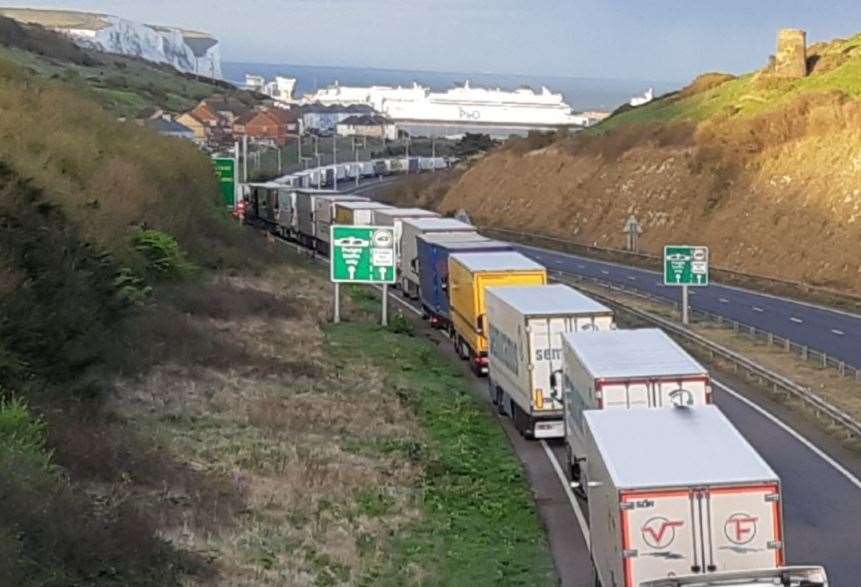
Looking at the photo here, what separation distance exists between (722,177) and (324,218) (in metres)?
23.2

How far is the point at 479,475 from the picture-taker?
24.2 meters

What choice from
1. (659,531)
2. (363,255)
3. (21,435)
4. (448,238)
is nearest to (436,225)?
(448,238)

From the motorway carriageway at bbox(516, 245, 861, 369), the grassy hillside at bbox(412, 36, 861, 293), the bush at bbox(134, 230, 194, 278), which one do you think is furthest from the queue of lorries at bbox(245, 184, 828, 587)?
the grassy hillside at bbox(412, 36, 861, 293)

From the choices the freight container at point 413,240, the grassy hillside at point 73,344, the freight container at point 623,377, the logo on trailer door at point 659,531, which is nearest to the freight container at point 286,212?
the freight container at point 413,240

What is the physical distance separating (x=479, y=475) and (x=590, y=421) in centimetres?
784

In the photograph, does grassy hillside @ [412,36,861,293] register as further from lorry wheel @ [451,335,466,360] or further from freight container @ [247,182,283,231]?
lorry wheel @ [451,335,466,360]

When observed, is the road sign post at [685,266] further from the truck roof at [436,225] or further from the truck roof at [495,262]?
the truck roof at [436,225]

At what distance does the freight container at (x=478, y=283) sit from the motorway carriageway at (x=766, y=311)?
8.87 metres

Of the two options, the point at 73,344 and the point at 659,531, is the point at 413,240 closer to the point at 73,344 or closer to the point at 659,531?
the point at 73,344

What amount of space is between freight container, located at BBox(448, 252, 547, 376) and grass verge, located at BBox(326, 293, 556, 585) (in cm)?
101

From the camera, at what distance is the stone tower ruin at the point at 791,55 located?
94062 mm

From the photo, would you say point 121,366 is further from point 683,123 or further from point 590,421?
point 683,123

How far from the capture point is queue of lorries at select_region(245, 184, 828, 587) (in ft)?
46.2

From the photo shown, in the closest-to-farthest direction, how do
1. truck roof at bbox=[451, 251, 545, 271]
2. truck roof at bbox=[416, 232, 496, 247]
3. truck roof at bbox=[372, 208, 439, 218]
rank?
truck roof at bbox=[451, 251, 545, 271] < truck roof at bbox=[416, 232, 496, 247] < truck roof at bbox=[372, 208, 439, 218]
